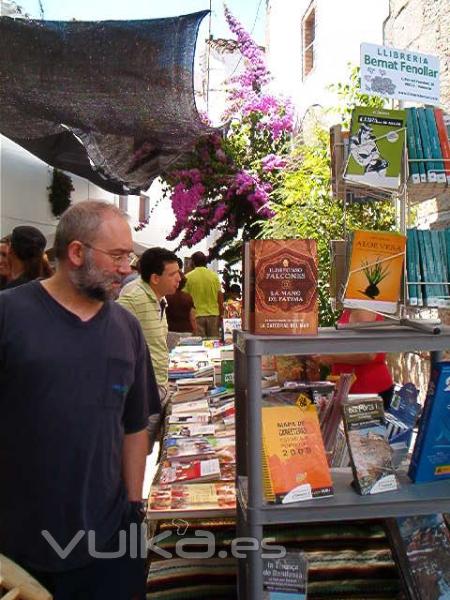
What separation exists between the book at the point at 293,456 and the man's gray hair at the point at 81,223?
2.39ft

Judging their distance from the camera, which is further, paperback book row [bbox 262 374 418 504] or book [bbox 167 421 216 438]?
book [bbox 167 421 216 438]

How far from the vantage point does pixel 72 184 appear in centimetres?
1241

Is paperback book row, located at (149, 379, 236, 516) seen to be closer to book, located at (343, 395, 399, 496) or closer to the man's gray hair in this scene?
book, located at (343, 395, 399, 496)

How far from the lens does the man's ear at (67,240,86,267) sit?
1.73 m

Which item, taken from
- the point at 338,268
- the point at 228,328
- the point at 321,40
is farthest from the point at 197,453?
the point at 321,40

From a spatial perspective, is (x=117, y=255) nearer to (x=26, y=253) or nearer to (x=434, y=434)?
(x=434, y=434)

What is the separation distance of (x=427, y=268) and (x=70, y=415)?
3.81 ft

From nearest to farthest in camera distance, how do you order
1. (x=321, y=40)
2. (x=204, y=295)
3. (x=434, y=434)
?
(x=434, y=434)
(x=321, y=40)
(x=204, y=295)

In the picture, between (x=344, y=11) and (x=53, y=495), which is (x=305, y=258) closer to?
(x=53, y=495)

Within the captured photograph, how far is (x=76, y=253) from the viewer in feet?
5.70

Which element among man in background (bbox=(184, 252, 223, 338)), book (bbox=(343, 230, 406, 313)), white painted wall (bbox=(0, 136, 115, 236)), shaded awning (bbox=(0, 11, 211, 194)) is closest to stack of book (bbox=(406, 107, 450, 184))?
book (bbox=(343, 230, 406, 313))

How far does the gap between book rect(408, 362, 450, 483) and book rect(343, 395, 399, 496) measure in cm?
9

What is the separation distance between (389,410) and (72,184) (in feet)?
37.3

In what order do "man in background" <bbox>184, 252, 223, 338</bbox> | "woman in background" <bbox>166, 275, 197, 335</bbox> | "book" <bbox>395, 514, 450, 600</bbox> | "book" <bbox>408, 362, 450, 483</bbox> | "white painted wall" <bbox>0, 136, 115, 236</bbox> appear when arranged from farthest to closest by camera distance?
"white painted wall" <bbox>0, 136, 115, 236</bbox>
"man in background" <bbox>184, 252, 223, 338</bbox>
"woman in background" <bbox>166, 275, 197, 335</bbox>
"book" <bbox>395, 514, 450, 600</bbox>
"book" <bbox>408, 362, 450, 483</bbox>
